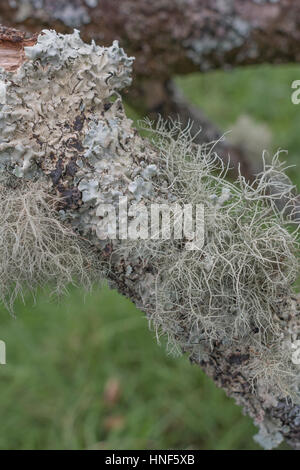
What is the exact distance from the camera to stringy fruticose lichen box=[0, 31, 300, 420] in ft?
2.34

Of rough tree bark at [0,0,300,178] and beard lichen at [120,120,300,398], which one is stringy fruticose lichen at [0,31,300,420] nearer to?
beard lichen at [120,120,300,398]

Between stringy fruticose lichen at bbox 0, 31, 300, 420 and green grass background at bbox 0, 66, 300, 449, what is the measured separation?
86 cm

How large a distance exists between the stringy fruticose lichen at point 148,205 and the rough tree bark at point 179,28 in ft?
1.97

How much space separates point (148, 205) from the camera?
72 cm

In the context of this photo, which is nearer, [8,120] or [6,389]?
[8,120]

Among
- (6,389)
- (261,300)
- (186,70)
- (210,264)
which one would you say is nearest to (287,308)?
(261,300)

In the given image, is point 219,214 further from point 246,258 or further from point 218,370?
point 218,370

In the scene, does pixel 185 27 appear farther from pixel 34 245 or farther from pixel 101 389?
pixel 101 389

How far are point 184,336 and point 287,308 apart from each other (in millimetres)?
159

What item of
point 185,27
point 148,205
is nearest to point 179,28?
point 185,27

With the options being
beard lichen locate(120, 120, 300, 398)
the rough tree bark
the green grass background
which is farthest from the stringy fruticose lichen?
the green grass background

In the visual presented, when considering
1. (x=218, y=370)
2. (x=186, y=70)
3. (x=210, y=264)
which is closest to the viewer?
(x=210, y=264)

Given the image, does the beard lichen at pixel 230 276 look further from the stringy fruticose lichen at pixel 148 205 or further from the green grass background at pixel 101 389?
the green grass background at pixel 101 389

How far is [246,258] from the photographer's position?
0.72m
